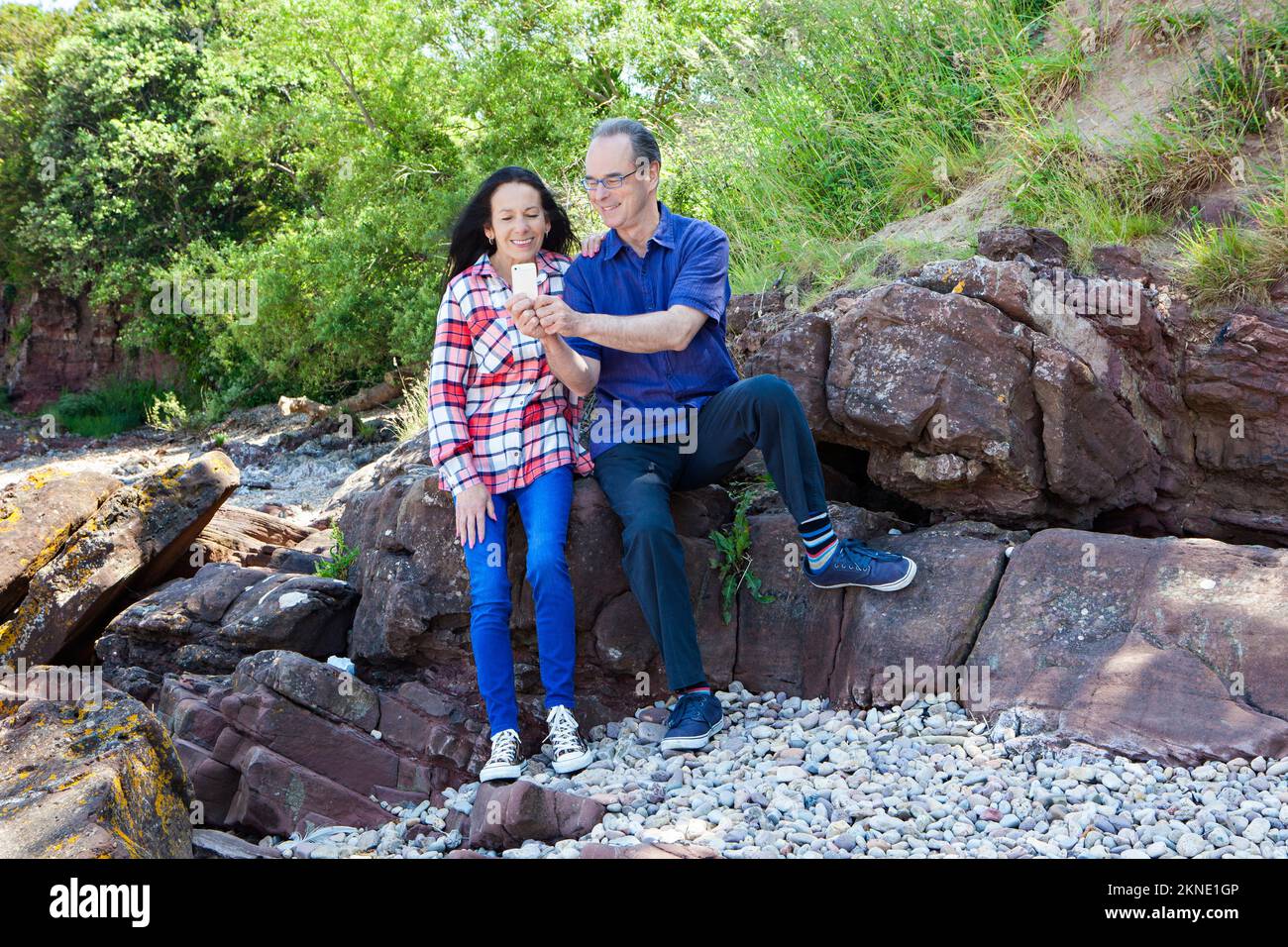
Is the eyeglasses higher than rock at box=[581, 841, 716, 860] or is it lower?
higher

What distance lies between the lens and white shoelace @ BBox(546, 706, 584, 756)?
408 centimetres

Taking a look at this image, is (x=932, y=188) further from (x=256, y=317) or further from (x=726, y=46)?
(x=256, y=317)

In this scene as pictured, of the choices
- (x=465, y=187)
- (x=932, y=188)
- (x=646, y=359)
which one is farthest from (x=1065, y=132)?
(x=465, y=187)

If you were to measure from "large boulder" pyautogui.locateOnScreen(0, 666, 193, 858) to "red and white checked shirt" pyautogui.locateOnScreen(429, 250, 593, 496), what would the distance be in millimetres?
1529

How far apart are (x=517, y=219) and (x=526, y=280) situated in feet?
1.78

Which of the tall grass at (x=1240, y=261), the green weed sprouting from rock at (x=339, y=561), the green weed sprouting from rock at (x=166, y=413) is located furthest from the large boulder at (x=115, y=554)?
the green weed sprouting from rock at (x=166, y=413)

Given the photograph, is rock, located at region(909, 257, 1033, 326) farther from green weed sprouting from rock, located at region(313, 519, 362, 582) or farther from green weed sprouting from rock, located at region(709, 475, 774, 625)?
green weed sprouting from rock, located at region(313, 519, 362, 582)

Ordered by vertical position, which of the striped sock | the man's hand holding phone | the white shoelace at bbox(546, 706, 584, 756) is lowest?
the white shoelace at bbox(546, 706, 584, 756)

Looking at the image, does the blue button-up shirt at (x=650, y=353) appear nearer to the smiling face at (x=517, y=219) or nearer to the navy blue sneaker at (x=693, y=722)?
the smiling face at (x=517, y=219)

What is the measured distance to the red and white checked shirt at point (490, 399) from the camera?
444cm

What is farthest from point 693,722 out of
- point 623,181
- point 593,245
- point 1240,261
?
point 1240,261

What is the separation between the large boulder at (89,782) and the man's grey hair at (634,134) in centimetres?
281

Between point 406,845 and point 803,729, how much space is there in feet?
5.27

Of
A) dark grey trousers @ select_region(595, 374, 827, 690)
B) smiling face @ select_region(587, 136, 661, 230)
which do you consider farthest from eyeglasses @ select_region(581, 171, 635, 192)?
dark grey trousers @ select_region(595, 374, 827, 690)
